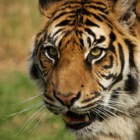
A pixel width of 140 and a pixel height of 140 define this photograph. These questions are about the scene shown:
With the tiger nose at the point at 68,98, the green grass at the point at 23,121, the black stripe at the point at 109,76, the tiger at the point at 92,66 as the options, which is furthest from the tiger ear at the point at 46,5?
the green grass at the point at 23,121

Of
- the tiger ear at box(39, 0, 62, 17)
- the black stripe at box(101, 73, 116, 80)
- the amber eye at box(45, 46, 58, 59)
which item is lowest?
the black stripe at box(101, 73, 116, 80)

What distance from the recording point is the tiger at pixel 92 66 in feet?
12.4

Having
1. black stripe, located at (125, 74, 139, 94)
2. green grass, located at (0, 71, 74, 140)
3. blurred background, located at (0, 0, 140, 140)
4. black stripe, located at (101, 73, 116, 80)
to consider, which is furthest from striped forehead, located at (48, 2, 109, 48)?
blurred background, located at (0, 0, 140, 140)

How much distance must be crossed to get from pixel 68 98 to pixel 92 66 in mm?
319

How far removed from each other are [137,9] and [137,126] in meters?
0.79

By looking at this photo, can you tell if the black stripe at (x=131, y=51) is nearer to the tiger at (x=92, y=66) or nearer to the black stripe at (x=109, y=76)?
the tiger at (x=92, y=66)

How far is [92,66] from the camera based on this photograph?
3861 millimetres

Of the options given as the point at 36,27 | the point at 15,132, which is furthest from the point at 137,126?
the point at 36,27

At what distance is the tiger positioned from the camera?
3766 mm

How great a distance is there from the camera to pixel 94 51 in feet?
12.7

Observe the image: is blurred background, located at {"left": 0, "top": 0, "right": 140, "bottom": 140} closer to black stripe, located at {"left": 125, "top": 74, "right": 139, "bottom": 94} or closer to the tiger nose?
black stripe, located at {"left": 125, "top": 74, "right": 139, "bottom": 94}

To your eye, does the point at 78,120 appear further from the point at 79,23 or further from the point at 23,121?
the point at 23,121

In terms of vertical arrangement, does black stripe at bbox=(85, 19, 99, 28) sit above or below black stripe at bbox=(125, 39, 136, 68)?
above

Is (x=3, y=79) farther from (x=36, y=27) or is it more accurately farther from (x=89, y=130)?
(x=89, y=130)
